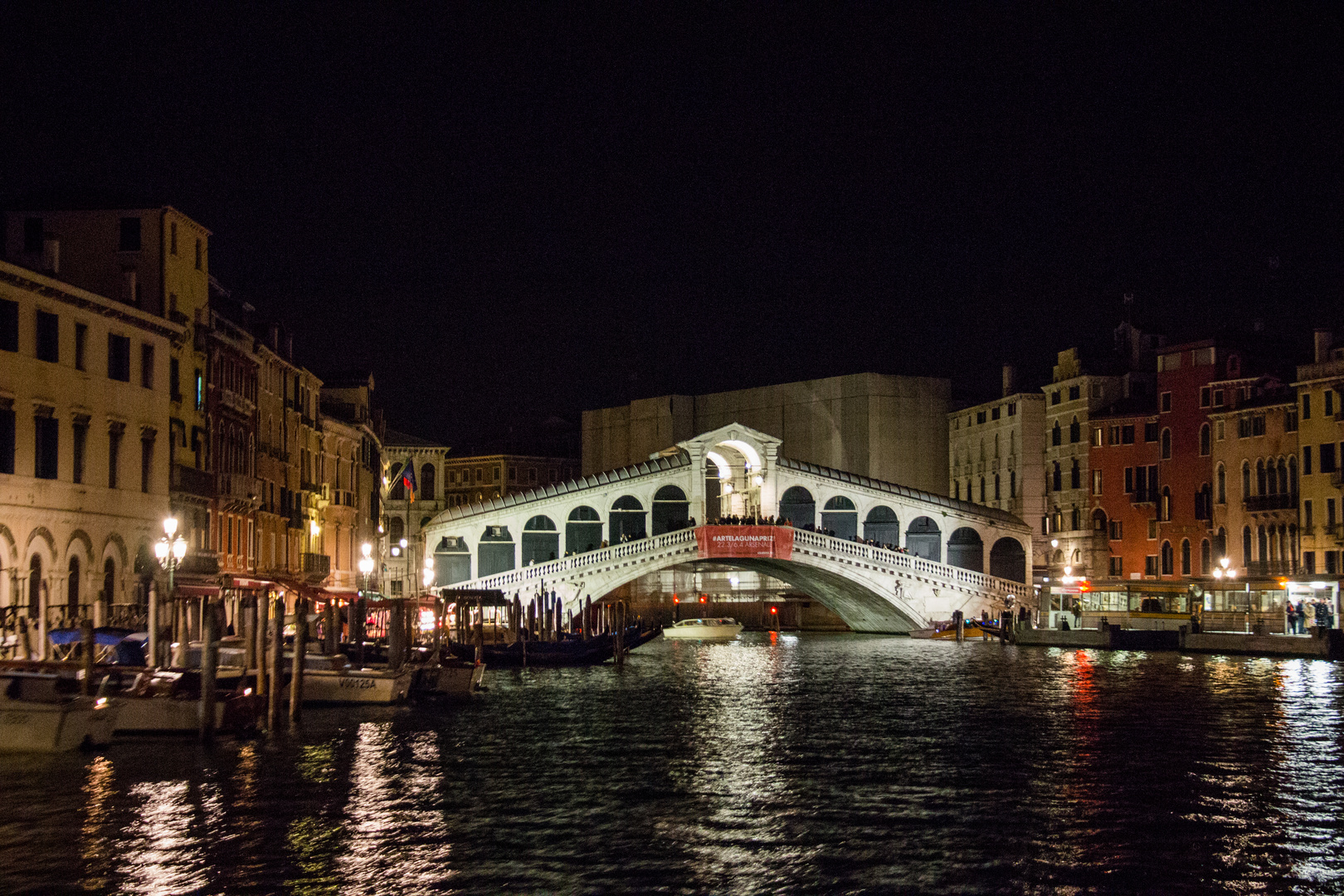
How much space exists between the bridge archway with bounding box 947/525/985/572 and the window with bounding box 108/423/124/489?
37.5m

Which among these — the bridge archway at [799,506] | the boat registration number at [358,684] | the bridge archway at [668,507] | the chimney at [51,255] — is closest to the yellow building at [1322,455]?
the bridge archway at [799,506]

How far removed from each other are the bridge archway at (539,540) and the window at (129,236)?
92.7ft

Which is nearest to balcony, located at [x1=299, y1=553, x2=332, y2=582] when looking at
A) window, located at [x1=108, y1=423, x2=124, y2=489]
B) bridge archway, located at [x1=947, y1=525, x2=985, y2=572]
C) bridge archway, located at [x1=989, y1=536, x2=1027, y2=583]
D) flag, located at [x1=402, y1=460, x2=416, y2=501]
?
flag, located at [x1=402, y1=460, x2=416, y2=501]

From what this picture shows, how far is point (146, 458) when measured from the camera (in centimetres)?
3419

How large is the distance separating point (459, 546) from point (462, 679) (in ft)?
101

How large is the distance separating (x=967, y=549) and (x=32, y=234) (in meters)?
38.4

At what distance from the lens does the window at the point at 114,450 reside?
32.2 m

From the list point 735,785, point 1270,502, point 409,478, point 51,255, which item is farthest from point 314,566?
point 735,785

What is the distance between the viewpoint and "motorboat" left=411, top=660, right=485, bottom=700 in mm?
31062

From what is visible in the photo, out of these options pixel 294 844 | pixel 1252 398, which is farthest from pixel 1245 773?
pixel 1252 398

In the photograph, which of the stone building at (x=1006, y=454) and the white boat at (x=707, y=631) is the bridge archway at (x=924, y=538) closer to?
the stone building at (x=1006, y=454)

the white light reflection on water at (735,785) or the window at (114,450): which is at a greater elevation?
the window at (114,450)

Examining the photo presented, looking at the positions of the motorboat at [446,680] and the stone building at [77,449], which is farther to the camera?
the motorboat at [446,680]

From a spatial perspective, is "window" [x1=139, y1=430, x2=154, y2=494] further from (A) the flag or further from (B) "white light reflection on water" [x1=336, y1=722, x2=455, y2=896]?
(A) the flag
